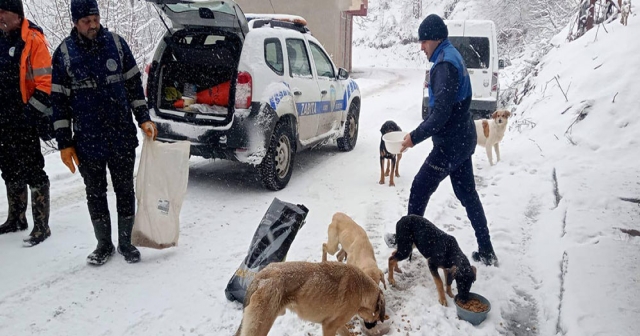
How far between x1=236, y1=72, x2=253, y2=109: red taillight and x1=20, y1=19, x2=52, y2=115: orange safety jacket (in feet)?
6.27

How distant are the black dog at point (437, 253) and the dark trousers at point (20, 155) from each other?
346 centimetres

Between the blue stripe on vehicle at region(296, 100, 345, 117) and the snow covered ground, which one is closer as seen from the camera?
the snow covered ground

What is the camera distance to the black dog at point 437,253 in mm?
3184

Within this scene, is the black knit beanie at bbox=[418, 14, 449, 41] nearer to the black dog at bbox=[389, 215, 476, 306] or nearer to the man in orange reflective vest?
the black dog at bbox=[389, 215, 476, 306]

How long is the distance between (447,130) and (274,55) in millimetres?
2859

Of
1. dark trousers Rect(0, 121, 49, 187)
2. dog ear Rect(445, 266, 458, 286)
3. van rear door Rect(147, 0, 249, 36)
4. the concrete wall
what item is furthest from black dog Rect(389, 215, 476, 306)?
the concrete wall

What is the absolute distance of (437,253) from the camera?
3.31 meters

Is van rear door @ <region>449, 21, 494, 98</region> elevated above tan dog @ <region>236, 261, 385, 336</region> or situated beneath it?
elevated above

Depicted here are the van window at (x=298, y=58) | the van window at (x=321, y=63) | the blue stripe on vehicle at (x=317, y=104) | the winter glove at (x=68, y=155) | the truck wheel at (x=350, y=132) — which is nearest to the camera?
the winter glove at (x=68, y=155)

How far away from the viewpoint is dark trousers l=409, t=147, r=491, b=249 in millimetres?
3691

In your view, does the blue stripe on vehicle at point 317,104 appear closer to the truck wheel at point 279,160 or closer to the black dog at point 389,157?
the truck wheel at point 279,160

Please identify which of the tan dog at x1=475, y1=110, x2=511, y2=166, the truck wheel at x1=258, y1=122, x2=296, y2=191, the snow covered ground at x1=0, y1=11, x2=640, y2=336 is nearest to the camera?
the snow covered ground at x1=0, y1=11, x2=640, y2=336

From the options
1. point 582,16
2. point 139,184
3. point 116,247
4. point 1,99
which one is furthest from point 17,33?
point 582,16

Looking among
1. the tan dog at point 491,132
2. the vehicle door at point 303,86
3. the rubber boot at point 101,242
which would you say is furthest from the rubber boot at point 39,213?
the tan dog at point 491,132
